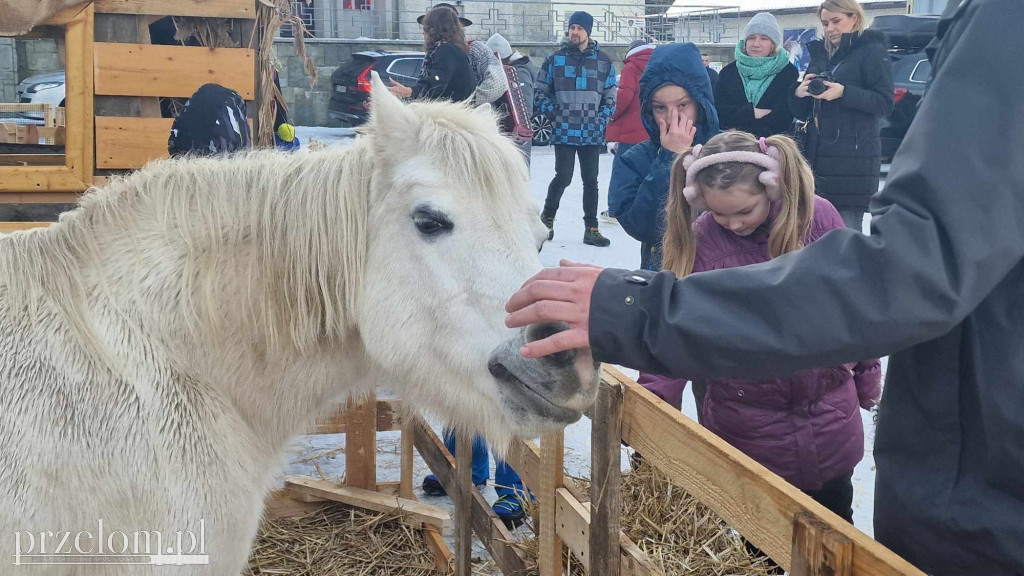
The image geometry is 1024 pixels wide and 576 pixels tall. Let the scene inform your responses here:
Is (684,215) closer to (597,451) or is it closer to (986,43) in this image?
(597,451)

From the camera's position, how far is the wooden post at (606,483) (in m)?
2.09

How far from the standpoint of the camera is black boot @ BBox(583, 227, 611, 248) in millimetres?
8398

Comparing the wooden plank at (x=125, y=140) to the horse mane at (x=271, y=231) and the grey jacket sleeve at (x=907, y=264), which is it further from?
the grey jacket sleeve at (x=907, y=264)

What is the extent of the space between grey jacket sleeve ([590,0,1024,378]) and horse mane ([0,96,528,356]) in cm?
79

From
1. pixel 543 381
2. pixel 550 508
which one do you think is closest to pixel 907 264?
pixel 543 381

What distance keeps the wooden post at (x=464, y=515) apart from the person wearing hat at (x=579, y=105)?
5.34 metres

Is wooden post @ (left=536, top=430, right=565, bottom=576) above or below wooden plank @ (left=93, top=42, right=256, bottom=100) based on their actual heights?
below

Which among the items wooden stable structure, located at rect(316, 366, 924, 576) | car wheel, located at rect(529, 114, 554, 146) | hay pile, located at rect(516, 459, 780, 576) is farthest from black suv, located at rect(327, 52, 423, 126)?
hay pile, located at rect(516, 459, 780, 576)

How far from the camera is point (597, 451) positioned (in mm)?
2158

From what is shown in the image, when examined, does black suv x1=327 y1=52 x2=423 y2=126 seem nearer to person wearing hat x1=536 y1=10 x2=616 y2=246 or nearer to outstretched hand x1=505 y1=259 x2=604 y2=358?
person wearing hat x1=536 y1=10 x2=616 y2=246

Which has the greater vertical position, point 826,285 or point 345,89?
point 345,89

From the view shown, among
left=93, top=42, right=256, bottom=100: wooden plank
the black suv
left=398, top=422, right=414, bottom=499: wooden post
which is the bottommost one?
left=398, top=422, right=414, bottom=499: wooden post

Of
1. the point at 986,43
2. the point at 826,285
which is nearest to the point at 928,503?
the point at 826,285

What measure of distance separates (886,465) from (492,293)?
2.78ft
